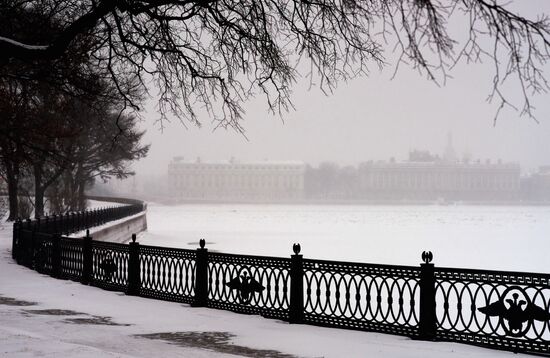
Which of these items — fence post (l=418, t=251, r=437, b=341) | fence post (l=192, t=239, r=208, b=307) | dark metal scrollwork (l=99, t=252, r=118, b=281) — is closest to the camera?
fence post (l=418, t=251, r=437, b=341)

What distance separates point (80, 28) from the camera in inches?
418

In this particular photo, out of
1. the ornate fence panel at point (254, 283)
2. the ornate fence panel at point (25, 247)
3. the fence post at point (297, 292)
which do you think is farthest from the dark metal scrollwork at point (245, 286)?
the ornate fence panel at point (25, 247)

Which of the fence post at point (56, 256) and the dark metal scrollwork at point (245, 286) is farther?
the fence post at point (56, 256)

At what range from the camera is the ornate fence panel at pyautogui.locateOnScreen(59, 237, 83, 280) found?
1652 cm

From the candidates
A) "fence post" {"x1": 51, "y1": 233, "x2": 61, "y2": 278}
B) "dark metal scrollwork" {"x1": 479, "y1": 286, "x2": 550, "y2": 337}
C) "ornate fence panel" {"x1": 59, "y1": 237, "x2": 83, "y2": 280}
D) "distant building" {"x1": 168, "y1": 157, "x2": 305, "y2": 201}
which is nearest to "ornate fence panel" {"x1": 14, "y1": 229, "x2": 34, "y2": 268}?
"fence post" {"x1": 51, "y1": 233, "x2": 61, "y2": 278}

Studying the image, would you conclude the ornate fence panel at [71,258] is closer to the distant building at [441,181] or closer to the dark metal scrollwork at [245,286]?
the dark metal scrollwork at [245,286]

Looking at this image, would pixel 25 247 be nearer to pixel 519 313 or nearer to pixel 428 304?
pixel 428 304

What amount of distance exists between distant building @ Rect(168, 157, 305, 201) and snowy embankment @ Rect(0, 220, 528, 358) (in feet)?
597

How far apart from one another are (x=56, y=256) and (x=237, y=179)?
181 m

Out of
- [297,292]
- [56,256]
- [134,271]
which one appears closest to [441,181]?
[56,256]

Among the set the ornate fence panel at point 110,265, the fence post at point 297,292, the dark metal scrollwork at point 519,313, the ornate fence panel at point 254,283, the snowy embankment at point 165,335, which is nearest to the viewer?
the snowy embankment at point 165,335

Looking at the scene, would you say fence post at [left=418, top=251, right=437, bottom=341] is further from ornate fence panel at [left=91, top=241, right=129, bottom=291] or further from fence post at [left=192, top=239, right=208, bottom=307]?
ornate fence panel at [left=91, top=241, right=129, bottom=291]

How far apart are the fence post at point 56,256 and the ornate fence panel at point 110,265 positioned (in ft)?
5.78

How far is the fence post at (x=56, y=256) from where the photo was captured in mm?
17344
